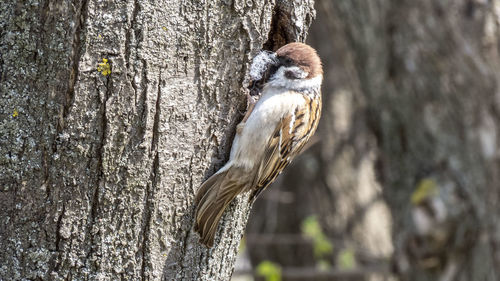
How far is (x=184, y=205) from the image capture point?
6.79 feet

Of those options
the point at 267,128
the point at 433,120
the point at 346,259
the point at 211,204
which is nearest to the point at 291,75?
the point at 267,128

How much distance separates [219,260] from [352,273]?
3794mm

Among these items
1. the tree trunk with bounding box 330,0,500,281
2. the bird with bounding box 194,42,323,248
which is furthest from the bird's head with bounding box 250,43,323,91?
the tree trunk with bounding box 330,0,500,281

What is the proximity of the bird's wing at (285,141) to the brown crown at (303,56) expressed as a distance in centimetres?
16

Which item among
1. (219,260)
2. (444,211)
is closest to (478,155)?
(444,211)

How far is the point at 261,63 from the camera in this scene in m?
2.43

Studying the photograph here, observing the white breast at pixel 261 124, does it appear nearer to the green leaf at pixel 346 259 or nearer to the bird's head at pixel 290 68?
the bird's head at pixel 290 68

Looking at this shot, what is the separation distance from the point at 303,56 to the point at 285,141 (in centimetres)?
37

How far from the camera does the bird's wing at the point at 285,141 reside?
2.57 meters

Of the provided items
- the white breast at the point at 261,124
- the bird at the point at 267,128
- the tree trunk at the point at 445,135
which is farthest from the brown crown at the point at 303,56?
the tree trunk at the point at 445,135

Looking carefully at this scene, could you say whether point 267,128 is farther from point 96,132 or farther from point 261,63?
point 96,132

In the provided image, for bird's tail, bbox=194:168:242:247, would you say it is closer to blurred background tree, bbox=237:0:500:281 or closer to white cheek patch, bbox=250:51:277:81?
white cheek patch, bbox=250:51:277:81

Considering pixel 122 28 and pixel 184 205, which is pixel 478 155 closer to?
pixel 184 205

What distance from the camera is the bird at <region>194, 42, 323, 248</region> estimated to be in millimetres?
2151
